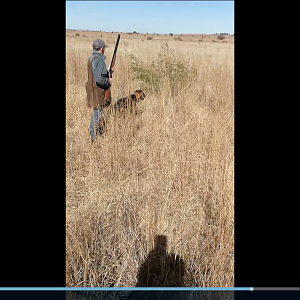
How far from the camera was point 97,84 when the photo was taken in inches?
138

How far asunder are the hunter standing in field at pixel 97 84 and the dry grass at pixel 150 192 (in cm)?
19

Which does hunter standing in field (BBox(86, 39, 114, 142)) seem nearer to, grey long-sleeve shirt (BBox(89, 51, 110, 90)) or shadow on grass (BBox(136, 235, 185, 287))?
grey long-sleeve shirt (BBox(89, 51, 110, 90))

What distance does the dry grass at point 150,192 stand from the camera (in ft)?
5.74

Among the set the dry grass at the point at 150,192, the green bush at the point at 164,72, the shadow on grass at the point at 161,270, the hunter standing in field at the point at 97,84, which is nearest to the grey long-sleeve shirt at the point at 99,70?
the hunter standing in field at the point at 97,84

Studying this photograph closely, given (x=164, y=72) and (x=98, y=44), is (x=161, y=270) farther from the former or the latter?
(x=164, y=72)

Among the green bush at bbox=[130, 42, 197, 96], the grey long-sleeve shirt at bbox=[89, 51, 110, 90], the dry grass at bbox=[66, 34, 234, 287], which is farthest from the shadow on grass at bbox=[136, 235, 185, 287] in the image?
the green bush at bbox=[130, 42, 197, 96]

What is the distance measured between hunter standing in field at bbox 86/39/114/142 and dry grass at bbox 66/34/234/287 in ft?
0.62

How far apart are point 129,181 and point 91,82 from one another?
5.31 ft

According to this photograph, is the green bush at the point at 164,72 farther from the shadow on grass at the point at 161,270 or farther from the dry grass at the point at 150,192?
the shadow on grass at the point at 161,270

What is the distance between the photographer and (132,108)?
366 cm

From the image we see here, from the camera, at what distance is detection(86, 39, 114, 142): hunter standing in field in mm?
3406

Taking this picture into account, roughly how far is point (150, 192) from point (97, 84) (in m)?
1.77
